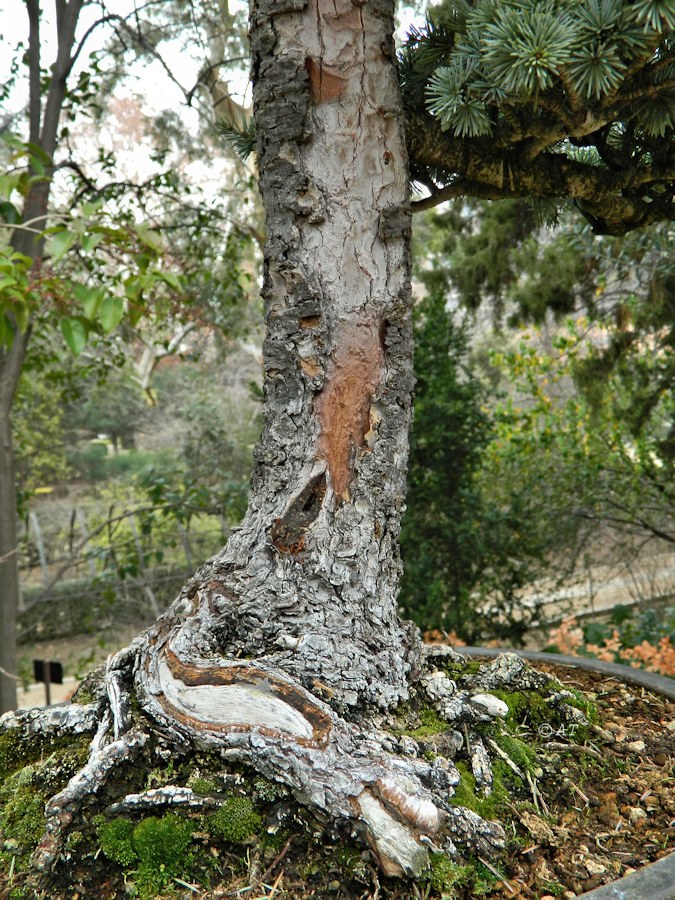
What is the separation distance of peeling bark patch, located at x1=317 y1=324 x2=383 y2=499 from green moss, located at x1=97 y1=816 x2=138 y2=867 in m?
0.65

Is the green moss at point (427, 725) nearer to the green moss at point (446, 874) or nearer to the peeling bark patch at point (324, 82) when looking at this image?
the green moss at point (446, 874)

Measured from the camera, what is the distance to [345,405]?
1309mm

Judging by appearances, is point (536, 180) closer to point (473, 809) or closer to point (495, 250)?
point (473, 809)

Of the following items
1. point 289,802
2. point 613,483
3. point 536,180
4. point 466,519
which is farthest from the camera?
point 613,483

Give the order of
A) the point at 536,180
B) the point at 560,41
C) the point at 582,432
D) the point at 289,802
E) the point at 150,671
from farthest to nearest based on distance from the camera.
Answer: the point at 582,432 < the point at 536,180 < the point at 150,671 < the point at 289,802 < the point at 560,41

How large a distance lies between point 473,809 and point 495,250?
3.48 meters

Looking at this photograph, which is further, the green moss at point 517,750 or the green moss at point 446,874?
the green moss at point 517,750

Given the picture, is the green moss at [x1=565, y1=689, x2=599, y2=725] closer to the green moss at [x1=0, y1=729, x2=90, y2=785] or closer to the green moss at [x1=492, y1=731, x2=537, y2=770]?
the green moss at [x1=492, y1=731, x2=537, y2=770]

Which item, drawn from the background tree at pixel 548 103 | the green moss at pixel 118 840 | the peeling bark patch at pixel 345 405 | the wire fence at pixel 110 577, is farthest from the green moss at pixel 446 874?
the wire fence at pixel 110 577

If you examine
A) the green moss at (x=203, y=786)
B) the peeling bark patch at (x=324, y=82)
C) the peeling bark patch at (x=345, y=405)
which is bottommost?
the green moss at (x=203, y=786)

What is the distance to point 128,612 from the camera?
19.8 ft

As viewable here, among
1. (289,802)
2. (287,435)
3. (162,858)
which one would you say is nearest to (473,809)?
(289,802)

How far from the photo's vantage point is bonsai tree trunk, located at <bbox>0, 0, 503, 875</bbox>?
50.1 inches

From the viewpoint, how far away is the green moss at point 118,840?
3.59 ft
